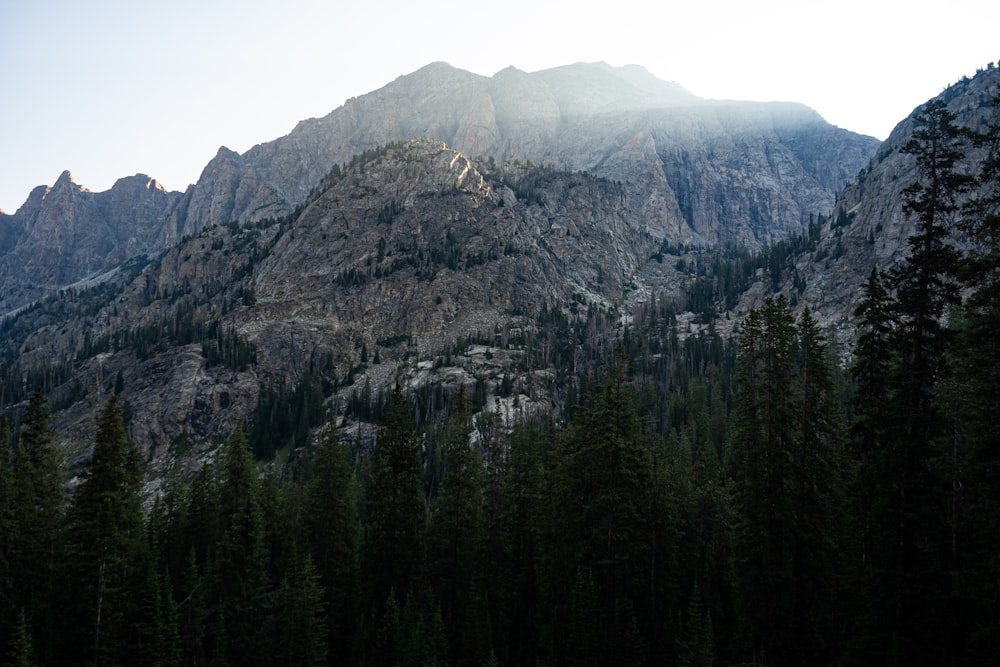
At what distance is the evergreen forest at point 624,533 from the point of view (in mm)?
27266

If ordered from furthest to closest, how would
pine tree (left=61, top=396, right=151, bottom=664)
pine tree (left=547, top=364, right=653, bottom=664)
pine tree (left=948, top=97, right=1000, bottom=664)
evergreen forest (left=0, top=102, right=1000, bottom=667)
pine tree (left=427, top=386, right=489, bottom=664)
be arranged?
pine tree (left=427, top=386, right=489, bottom=664) < pine tree (left=547, top=364, right=653, bottom=664) < pine tree (left=61, top=396, right=151, bottom=664) < evergreen forest (left=0, top=102, right=1000, bottom=667) < pine tree (left=948, top=97, right=1000, bottom=664)

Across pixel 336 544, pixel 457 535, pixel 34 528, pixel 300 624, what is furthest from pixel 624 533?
pixel 34 528

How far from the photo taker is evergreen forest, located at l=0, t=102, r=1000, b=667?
89.5ft

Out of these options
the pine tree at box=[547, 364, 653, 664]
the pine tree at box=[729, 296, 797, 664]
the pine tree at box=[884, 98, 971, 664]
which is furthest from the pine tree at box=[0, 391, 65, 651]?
the pine tree at box=[884, 98, 971, 664]

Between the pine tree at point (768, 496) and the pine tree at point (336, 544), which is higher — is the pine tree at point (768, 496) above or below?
above

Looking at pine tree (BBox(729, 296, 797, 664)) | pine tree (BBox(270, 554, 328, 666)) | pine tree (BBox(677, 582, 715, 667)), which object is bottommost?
pine tree (BBox(270, 554, 328, 666))

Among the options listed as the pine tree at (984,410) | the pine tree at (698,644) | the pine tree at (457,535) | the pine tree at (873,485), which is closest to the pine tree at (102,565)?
the pine tree at (457,535)

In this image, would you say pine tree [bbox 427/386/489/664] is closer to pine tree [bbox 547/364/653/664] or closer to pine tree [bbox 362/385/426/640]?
pine tree [bbox 362/385/426/640]

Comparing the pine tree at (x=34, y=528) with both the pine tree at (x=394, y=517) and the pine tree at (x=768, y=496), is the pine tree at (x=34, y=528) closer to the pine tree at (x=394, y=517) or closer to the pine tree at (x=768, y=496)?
the pine tree at (x=394, y=517)

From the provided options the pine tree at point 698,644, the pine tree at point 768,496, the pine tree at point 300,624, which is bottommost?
the pine tree at point 300,624

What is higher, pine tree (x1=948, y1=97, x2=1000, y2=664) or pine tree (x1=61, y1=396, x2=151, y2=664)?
pine tree (x1=948, y1=97, x2=1000, y2=664)

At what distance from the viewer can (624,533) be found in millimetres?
41531

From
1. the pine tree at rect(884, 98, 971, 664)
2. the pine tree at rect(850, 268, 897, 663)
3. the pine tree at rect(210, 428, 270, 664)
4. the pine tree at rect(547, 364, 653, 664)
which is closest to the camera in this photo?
the pine tree at rect(884, 98, 971, 664)

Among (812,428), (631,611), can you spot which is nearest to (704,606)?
(631,611)
